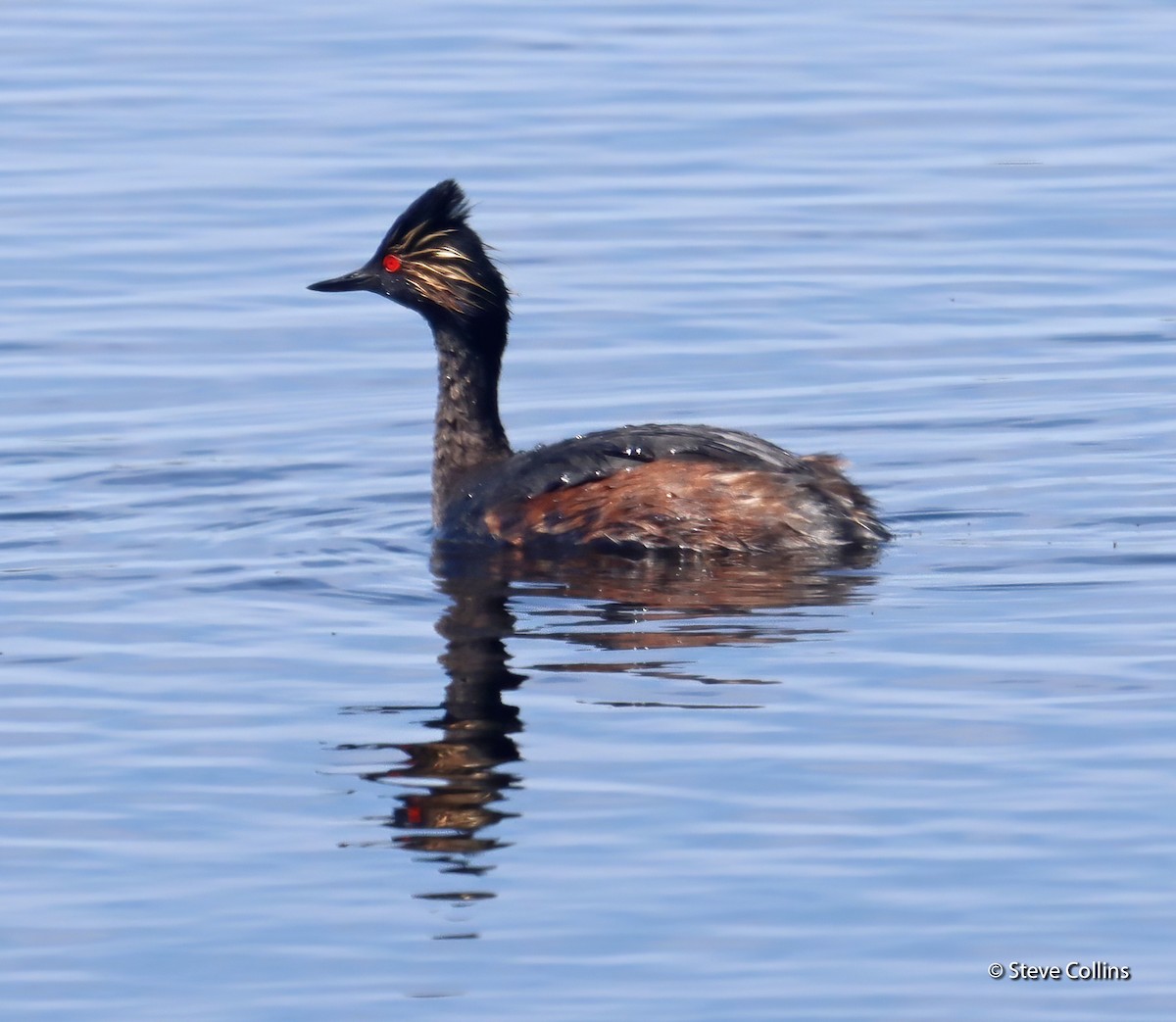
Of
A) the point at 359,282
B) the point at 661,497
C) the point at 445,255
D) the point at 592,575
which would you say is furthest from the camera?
the point at 359,282

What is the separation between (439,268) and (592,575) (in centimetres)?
227

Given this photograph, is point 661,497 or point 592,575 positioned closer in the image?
point 592,575

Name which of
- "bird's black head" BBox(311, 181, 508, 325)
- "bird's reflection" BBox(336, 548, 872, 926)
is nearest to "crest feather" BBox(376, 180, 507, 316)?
"bird's black head" BBox(311, 181, 508, 325)

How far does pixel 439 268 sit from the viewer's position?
12.5 meters

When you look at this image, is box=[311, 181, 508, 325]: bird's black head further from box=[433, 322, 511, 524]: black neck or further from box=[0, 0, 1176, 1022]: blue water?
box=[0, 0, 1176, 1022]: blue water

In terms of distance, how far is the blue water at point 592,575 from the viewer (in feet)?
22.8

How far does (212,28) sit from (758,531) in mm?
16762

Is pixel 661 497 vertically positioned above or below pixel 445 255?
below

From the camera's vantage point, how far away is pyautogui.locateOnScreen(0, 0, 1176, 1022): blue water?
6953mm

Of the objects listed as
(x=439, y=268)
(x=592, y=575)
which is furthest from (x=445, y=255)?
(x=592, y=575)

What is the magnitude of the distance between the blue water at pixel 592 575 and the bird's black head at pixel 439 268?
3.23 ft

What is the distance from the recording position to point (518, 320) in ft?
54.3

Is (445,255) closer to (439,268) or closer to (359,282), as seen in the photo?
(439,268)

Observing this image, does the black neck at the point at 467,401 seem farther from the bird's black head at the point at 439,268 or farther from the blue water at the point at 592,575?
the blue water at the point at 592,575
